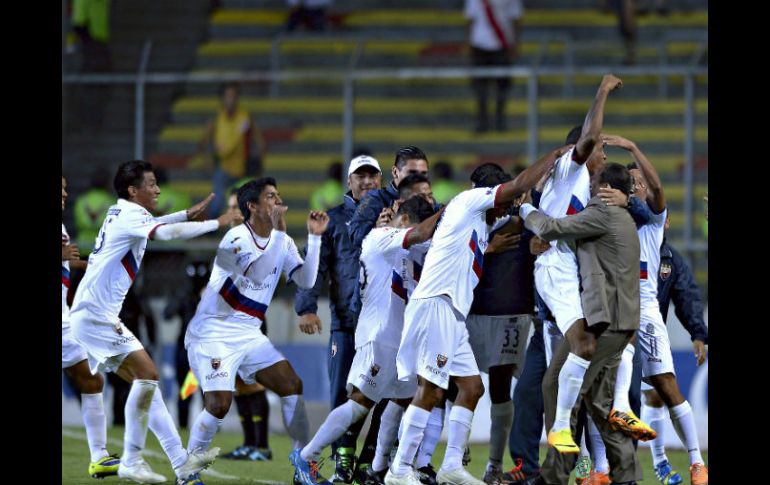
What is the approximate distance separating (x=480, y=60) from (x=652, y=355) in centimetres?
865

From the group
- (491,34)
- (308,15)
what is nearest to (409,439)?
(491,34)

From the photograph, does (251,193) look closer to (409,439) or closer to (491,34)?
(409,439)

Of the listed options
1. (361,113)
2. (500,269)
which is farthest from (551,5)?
(500,269)

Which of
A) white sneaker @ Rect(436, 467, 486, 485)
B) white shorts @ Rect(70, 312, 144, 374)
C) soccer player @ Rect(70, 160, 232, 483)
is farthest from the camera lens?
white shorts @ Rect(70, 312, 144, 374)

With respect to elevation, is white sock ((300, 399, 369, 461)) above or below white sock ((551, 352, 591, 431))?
below

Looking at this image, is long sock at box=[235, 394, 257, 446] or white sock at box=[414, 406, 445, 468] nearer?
white sock at box=[414, 406, 445, 468]

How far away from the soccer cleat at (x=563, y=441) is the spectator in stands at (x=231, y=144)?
7.97 metres

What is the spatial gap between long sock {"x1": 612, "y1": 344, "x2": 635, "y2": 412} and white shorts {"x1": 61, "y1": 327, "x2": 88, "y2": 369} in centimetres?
378

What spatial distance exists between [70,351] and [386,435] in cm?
246

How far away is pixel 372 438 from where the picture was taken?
9281 millimetres

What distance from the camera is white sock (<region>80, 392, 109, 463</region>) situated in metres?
9.41

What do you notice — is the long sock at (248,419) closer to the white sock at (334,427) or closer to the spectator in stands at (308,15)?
the white sock at (334,427)

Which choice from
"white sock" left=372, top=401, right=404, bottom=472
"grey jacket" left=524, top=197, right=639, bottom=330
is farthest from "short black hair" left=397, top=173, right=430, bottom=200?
"white sock" left=372, top=401, right=404, bottom=472

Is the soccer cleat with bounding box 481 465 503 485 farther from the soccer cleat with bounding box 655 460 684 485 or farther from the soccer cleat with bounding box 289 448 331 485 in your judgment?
the soccer cleat with bounding box 655 460 684 485
